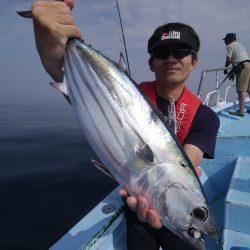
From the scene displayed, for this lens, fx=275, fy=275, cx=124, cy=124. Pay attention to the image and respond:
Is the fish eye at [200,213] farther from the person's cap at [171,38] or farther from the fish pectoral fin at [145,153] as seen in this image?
the person's cap at [171,38]

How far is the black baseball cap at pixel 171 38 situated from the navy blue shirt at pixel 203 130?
1.77ft

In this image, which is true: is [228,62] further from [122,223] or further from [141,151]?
[141,151]

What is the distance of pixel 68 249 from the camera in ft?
7.95

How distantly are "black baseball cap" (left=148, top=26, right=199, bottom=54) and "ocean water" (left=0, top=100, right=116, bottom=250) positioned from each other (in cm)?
394

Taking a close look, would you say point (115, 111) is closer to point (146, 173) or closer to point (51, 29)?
point (146, 173)

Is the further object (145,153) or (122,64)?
(122,64)

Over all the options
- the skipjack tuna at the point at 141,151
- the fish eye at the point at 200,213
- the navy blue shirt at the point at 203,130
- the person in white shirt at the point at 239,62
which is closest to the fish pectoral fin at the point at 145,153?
the skipjack tuna at the point at 141,151

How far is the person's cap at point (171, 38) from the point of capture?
2.45 meters

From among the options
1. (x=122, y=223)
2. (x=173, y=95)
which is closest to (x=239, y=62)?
(x=173, y=95)

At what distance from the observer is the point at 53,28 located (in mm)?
1838

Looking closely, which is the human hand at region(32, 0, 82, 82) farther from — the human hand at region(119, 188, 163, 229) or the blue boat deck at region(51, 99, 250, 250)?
the blue boat deck at region(51, 99, 250, 250)

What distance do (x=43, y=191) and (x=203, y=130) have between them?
5461 mm

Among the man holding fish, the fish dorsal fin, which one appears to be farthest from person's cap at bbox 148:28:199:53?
the fish dorsal fin

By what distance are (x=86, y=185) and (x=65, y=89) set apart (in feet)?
20.6
